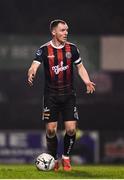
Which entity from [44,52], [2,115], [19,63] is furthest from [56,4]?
[44,52]

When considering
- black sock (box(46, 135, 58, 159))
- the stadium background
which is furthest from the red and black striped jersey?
the stadium background

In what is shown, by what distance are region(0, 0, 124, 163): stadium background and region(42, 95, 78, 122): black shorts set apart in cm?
953

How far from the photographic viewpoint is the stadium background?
19750 millimetres

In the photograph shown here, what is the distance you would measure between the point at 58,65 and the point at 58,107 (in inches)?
21.4

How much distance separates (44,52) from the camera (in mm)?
9938

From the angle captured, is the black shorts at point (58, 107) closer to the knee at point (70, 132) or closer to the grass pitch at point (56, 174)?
the knee at point (70, 132)

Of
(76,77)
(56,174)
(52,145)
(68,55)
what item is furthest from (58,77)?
(76,77)

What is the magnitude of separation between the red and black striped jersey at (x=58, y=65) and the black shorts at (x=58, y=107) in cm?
7

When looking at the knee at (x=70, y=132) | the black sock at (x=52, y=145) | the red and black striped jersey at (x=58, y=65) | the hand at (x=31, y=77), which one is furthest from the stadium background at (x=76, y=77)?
the hand at (x=31, y=77)

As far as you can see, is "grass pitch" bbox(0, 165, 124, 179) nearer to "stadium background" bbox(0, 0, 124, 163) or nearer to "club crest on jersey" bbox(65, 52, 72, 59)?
"club crest on jersey" bbox(65, 52, 72, 59)

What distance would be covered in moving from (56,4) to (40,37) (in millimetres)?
950

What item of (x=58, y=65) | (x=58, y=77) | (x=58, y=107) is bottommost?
(x=58, y=107)

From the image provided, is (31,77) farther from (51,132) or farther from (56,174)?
(56,174)

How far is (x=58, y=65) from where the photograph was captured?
9.88 m
